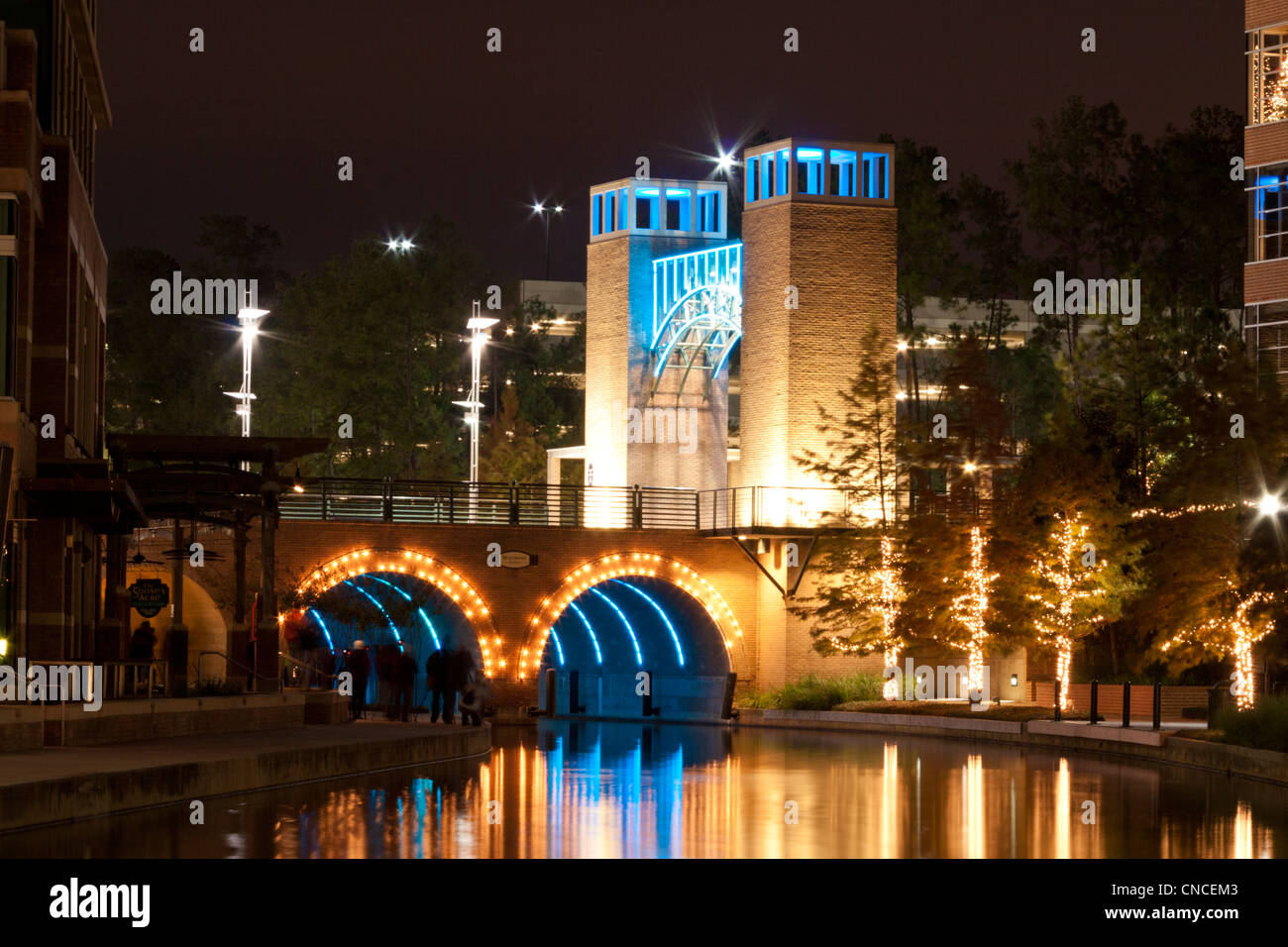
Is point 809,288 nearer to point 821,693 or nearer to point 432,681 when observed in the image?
point 821,693

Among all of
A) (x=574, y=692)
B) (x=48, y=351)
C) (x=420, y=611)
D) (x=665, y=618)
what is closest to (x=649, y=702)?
(x=574, y=692)

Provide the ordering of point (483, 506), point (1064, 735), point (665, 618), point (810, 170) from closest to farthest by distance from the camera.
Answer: point (1064, 735) < point (483, 506) < point (810, 170) < point (665, 618)

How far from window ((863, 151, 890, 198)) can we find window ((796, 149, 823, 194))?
111cm

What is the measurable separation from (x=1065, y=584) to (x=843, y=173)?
12.6m

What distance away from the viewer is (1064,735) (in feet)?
111

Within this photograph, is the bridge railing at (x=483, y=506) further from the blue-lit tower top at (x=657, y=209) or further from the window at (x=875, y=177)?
the window at (x=875, y=177)

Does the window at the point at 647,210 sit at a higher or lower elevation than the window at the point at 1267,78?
lower

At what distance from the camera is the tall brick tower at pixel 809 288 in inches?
1855

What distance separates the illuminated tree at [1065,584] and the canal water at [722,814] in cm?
1063

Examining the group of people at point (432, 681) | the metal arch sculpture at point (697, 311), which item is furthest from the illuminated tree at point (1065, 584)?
the metal arch sculpture at point (697, 311)

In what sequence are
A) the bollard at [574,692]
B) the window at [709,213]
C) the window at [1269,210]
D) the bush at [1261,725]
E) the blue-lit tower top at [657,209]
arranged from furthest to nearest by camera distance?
the window at [709,213]
the blue-lit tower top at [657,209]
the bollard at [574,692]
the window at [1269,210]
the bush at [1261,725]

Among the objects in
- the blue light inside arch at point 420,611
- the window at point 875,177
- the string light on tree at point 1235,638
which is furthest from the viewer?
the window at point 875,177

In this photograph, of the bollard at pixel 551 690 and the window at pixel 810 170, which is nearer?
the bollard at pixel 551 690
